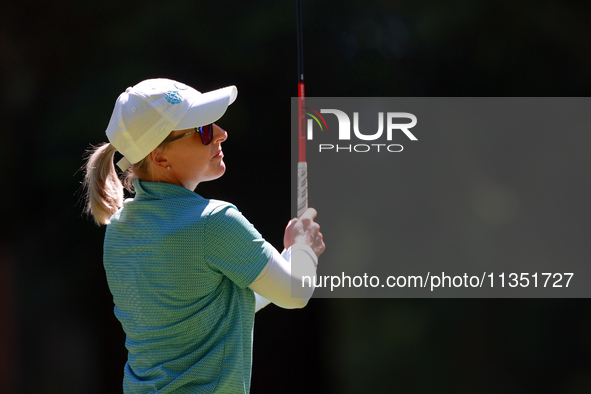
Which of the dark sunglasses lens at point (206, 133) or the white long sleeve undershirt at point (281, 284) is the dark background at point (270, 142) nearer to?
the dark sunglasses lens at point (206, 133)

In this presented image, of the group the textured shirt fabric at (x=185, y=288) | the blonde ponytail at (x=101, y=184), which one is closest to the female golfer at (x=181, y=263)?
the textured shirt fabric at (x=185, y=288)

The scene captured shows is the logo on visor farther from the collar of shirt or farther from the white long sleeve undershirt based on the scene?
the white long sleeve undershirt

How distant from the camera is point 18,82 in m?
2.46

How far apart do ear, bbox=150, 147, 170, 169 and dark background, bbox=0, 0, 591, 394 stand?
3.61ft

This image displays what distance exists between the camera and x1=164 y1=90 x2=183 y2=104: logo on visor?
132 centimetres

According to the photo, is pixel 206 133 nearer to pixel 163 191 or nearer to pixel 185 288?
pixel 163 191

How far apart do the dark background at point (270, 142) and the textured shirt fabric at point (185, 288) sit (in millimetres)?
1157

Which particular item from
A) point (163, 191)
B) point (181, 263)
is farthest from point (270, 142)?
point (181, 263)

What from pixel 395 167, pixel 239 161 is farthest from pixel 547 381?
pixel 239 161

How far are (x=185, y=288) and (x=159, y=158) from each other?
1.10 ft

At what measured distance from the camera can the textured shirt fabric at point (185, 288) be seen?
48.7 inches

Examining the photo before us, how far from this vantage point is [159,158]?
136 centimetres

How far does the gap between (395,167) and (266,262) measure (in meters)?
1.33

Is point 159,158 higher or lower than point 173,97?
lower
